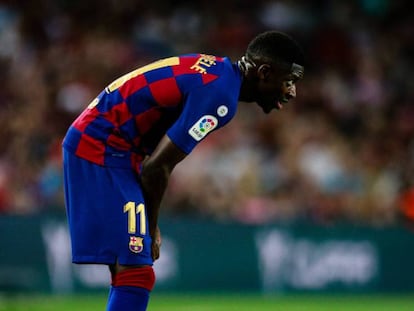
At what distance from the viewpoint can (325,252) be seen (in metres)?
13.9

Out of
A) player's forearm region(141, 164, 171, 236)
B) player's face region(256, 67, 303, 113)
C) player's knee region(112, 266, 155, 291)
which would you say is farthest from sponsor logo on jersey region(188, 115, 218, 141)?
player's knee region(112, 266, 155, 291)

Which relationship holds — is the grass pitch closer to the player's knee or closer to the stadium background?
the stadium background

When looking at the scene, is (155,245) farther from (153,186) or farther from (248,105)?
(248,105)

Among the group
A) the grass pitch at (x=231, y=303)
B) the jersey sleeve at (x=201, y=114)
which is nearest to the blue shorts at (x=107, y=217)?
the jersey sleeve at (x=201, y=114)

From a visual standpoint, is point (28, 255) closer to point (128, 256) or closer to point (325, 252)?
point (325, 252)

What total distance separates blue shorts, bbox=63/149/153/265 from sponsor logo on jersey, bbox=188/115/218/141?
461 millimetres

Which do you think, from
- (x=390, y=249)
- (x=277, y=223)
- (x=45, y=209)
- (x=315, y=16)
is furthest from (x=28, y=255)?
(x=315, y=16)

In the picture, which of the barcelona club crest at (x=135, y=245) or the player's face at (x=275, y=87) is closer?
the barcelona club crest at (x=135, y=245)

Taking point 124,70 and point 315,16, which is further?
point 315,16

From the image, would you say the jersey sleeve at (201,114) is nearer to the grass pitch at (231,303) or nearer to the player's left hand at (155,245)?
the player's left hand at (155,245)

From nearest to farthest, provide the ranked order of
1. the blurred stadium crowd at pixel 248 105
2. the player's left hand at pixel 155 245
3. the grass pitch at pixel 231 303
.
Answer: the player's left hand at pixel 155 245 < the grass pitch at pixel 231 303 < the blurred stadium crowd at pixel 248 105

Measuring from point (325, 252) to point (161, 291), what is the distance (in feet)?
7.22

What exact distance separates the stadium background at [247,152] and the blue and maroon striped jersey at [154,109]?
5544mm

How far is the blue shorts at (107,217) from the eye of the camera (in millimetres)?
5867
